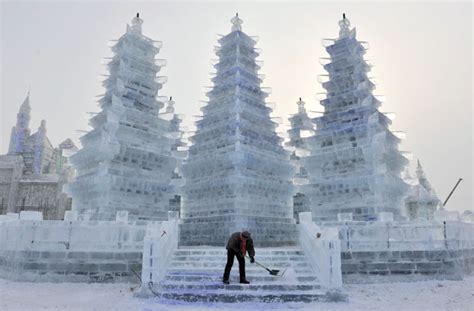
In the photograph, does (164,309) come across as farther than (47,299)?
No

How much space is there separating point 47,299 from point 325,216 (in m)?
16.1

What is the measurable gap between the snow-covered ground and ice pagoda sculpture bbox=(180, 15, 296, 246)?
8602 mm

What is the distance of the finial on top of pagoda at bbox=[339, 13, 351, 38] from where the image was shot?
25.1 metres

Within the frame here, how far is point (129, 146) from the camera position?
22.2 meters

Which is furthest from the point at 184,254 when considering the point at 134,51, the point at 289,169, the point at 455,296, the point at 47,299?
the point at 134,51

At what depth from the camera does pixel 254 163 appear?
21.7m

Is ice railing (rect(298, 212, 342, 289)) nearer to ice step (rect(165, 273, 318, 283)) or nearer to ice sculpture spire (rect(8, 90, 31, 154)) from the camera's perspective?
ice step (rect(165, 273, 318, 283))

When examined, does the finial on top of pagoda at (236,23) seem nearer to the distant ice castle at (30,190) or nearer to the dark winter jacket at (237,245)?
the dark winter jacket at (237,245)

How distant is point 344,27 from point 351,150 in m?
9.68

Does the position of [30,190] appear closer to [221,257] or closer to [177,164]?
[177,164]

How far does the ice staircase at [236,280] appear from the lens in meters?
9.73

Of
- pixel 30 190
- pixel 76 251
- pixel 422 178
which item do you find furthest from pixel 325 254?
pixel 30 190

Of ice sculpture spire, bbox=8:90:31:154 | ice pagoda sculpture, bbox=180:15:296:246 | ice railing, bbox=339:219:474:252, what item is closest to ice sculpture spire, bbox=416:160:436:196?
ice pagoda sculpture, bbox=180:15:296:246

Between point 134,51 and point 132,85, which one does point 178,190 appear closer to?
point 132,85
